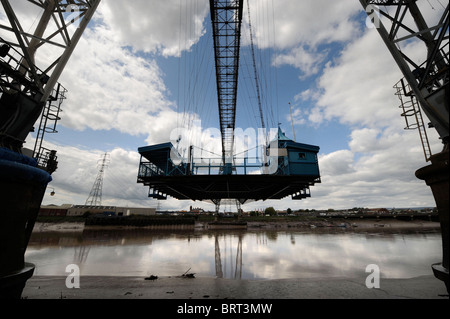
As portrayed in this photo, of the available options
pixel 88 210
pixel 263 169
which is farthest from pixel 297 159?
pixel 88 210

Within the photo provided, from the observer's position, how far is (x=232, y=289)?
21.8 ft

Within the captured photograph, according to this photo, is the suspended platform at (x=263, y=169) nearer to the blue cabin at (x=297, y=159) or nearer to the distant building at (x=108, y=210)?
the blue cabin at (x=297, y=159)

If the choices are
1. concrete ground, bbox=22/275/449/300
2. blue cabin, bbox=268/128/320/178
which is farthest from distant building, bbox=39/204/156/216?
concrete ground, bbox=22/275/449/300

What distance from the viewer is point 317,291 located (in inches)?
255

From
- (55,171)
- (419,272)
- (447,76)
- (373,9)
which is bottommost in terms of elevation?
(419,272)

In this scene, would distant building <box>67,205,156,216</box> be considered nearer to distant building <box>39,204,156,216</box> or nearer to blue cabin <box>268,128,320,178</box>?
distant building <box>39,204,156,216</box>

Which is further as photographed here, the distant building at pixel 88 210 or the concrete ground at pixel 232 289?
the distant building at pixel 88 210

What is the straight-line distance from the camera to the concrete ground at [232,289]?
6105 millimetres

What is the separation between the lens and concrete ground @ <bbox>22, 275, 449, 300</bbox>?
6.11m

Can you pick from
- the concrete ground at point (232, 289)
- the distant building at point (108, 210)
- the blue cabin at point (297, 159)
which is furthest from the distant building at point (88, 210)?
the concrete ground at point (232, 289)
